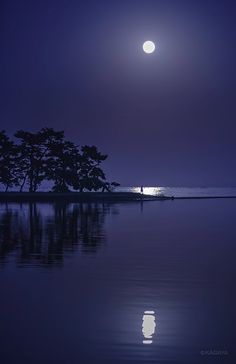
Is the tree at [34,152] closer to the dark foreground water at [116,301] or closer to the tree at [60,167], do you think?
the tree at [60,167]

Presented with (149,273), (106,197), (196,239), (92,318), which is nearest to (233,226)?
(196,239)

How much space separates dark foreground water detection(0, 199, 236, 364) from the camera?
6391mm

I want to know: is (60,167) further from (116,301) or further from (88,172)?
(116,301)

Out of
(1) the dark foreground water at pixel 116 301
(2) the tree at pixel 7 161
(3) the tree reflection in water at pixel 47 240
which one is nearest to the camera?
(1) the dark foreground water at pixel 116 301

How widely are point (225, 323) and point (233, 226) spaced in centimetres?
1786

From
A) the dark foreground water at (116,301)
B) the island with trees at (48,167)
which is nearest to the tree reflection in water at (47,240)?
the dark foreground water at (116,301)

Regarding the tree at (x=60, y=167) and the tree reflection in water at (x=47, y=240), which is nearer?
the tree reflection in water at (x=47, y=240)

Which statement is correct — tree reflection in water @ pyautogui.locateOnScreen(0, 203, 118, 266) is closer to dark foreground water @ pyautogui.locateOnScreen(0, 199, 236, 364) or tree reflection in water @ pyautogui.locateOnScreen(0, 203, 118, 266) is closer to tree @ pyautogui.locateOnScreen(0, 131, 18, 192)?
dark foreground water @ pyautogui.locateOnScreen(0, 199, 236, 364)

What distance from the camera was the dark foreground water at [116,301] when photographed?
639 centimetres

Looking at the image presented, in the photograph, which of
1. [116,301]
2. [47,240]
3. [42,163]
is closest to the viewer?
[116,301]

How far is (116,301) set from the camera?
29.5ft

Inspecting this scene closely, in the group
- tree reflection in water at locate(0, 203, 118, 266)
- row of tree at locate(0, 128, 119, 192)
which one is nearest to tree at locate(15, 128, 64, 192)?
row of tree at locate(0, 128, 119, 192)

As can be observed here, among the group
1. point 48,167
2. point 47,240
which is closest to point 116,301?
point 47,240

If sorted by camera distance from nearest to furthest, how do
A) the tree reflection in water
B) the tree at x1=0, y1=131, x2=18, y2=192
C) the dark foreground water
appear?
1. the dark foreground water
2. the tree reflection in water
3. the tree at x1=0, y1=131, x2=18, y2=192
